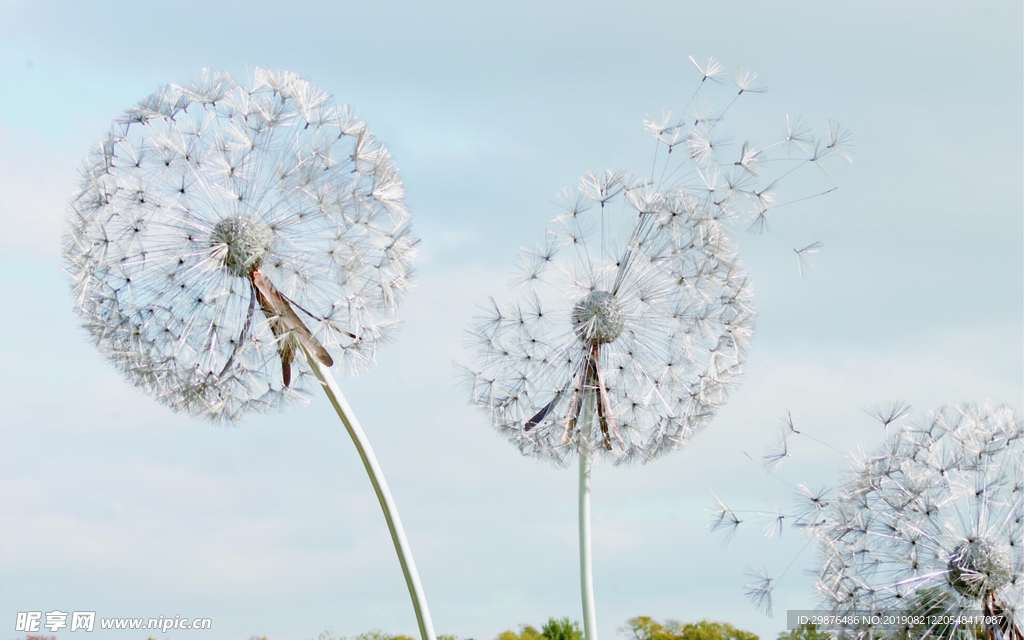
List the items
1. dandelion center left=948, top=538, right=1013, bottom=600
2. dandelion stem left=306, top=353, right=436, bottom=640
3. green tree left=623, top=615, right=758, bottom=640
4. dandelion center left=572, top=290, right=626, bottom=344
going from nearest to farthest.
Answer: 1. dandelion center left=948, top=538, right=1013, bottom=600
2. dandelion stem left=306, top=353, right=436, bottom=640
3. dandelion center left=572, top=290, right=626, bottom=344
4. green tree left=623, top=615, right=758, bottom=640

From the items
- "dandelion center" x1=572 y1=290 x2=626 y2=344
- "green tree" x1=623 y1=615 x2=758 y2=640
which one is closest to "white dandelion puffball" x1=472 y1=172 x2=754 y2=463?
"dandelion center" x1=572 y1=290 x2=626 y2=344

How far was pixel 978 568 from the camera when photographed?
469 inches

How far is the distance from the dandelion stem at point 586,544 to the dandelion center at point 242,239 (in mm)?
4951

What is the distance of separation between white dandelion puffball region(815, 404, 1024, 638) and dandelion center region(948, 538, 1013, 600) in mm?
13

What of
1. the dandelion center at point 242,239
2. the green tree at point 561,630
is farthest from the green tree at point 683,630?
the dandelion center at point 242,239

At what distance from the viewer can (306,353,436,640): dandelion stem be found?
12.1m

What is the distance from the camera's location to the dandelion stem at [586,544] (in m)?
12.5

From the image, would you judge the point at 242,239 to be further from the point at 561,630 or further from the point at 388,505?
the point at 561,630

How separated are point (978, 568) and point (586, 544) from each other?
5.15 meters

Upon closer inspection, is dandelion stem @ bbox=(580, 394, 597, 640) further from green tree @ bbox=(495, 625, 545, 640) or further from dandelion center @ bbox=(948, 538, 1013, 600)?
green tree @ bbox=(495, 625, 545, 640)

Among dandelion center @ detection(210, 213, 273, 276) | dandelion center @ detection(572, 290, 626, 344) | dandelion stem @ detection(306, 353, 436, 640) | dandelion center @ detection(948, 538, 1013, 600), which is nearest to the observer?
dandelion center @ detection(210, 213, 273, 276)

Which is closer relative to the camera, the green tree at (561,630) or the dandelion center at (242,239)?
the dandelion center at (242,239)

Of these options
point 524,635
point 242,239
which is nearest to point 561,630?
point 524,635

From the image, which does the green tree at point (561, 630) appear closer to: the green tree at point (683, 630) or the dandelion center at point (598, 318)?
the green tree at point (683, 630)
